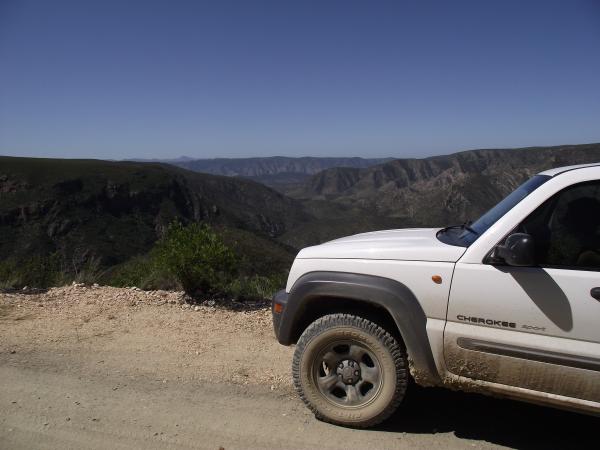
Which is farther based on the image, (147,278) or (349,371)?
(147,278)

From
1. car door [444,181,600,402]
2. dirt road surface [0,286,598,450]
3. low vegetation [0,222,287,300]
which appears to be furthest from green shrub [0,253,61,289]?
car door [444,181,600,402]

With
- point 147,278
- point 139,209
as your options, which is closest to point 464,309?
point 147,278

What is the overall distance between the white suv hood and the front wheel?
44cm

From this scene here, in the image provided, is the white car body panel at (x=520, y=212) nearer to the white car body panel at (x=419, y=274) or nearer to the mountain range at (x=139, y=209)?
the white car body panel at (x=419, y=274)

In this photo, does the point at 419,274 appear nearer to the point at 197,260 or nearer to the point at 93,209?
the point at 197,260

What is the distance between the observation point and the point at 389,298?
9.64 ft

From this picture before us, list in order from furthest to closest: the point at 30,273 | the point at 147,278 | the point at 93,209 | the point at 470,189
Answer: the point at 470,189
the point at 93,209
the point at 30,273
the point at 147,278

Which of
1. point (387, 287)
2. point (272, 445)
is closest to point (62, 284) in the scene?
point (272, 445)

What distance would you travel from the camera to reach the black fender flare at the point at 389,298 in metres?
2.89

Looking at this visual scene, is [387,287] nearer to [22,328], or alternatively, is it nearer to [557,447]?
[557,447]

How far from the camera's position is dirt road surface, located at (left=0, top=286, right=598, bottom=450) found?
3.04m

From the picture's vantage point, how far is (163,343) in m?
4.91

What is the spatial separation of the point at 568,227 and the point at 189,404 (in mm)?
2876

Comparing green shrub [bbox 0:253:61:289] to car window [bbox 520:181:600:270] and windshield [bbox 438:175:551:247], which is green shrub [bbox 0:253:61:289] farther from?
car window [bbox 520:181:600:270]
